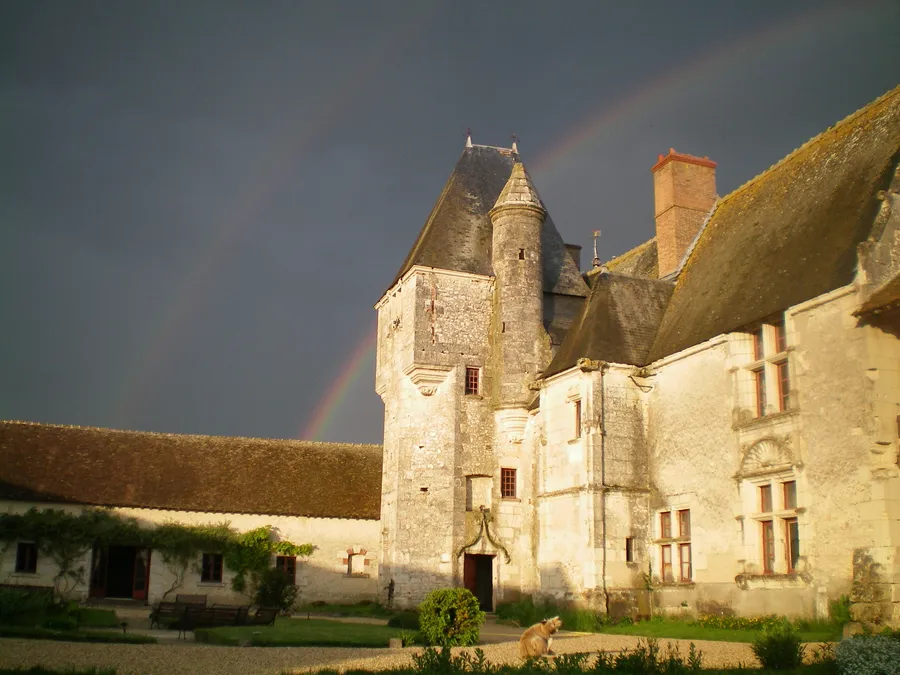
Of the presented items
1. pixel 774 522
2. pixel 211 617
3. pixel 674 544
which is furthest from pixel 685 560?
pixel 211 617

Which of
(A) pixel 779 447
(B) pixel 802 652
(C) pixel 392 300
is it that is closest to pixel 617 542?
(A) pixel 779 447

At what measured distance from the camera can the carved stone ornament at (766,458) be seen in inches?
682

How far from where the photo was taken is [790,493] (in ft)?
56.7

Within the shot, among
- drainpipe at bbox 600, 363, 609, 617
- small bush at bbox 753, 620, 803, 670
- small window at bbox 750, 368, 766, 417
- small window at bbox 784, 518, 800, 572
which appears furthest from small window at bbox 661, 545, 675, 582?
small bush at bbox 753, 620, 803, 670

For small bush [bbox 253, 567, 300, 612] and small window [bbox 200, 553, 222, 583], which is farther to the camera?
small window [bbox 200, 553, 222, 583]

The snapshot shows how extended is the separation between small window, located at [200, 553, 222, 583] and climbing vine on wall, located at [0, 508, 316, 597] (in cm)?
33

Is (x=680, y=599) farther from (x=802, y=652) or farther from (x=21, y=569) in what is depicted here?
(x=21, y=569)

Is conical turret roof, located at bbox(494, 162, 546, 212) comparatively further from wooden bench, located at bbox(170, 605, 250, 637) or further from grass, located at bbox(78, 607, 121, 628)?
grass, located at bbox(78, 607, 121, 628)

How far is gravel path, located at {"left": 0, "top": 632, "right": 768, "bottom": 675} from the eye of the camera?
11.6 m

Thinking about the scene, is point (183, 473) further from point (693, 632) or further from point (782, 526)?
point (782, 526)

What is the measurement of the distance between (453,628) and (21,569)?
17242 mm

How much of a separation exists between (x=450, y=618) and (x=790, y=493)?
7008mm

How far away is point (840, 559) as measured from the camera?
51.3 feet

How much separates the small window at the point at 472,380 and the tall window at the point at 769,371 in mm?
9360
